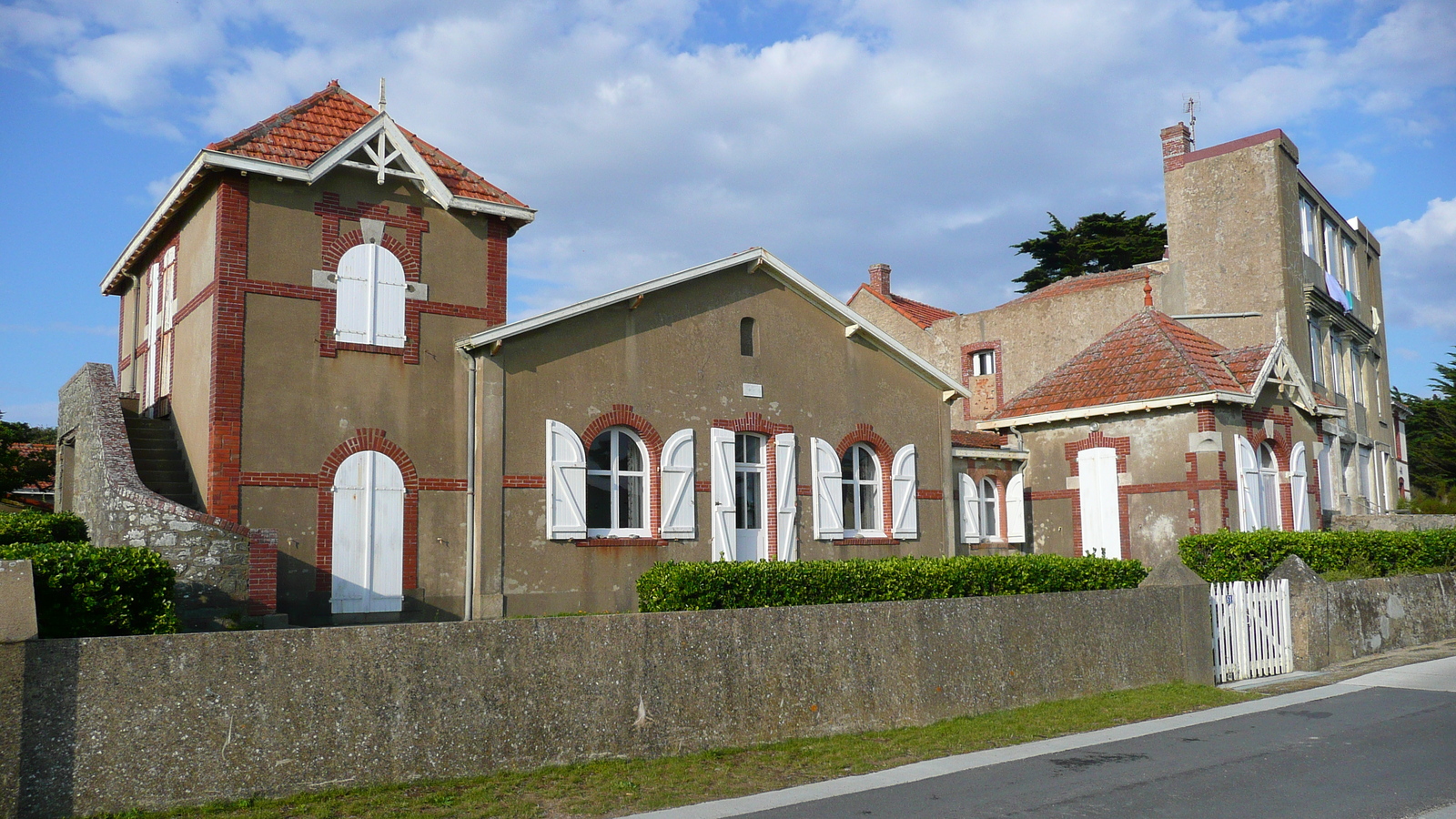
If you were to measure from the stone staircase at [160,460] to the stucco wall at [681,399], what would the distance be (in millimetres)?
4012

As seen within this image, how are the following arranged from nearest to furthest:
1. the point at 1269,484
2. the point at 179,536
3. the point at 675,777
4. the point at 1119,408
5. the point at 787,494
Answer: the point at 675,777, the point at 179,536, the point at 787,494, the point at 1119,408, the point at 1269,484

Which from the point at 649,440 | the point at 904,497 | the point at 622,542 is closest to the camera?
the point at 622,542

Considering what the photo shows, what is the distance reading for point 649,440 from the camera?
649 inches

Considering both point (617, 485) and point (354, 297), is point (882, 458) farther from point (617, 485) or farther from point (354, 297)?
point (354, 297)

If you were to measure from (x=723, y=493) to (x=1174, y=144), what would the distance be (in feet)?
60.1

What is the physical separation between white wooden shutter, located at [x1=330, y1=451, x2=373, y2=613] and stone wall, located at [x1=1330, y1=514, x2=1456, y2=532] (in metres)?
18.8

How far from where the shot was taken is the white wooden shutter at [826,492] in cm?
1820

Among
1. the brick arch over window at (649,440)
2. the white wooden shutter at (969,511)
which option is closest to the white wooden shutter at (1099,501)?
the white wooden shutter at (969,511)

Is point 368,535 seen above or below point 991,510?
below

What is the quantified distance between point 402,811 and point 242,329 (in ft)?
28.8

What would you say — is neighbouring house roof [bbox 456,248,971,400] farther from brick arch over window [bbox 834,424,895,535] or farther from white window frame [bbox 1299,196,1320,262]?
white window frame [bbox 1299,196,1320,262]

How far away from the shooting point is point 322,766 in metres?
7.41

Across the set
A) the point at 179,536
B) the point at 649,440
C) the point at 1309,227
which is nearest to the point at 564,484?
the point at 649,440

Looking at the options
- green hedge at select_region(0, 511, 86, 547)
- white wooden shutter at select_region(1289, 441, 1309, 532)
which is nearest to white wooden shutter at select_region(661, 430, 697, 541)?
green hedge at select_region(0, 511, 86, 547)
